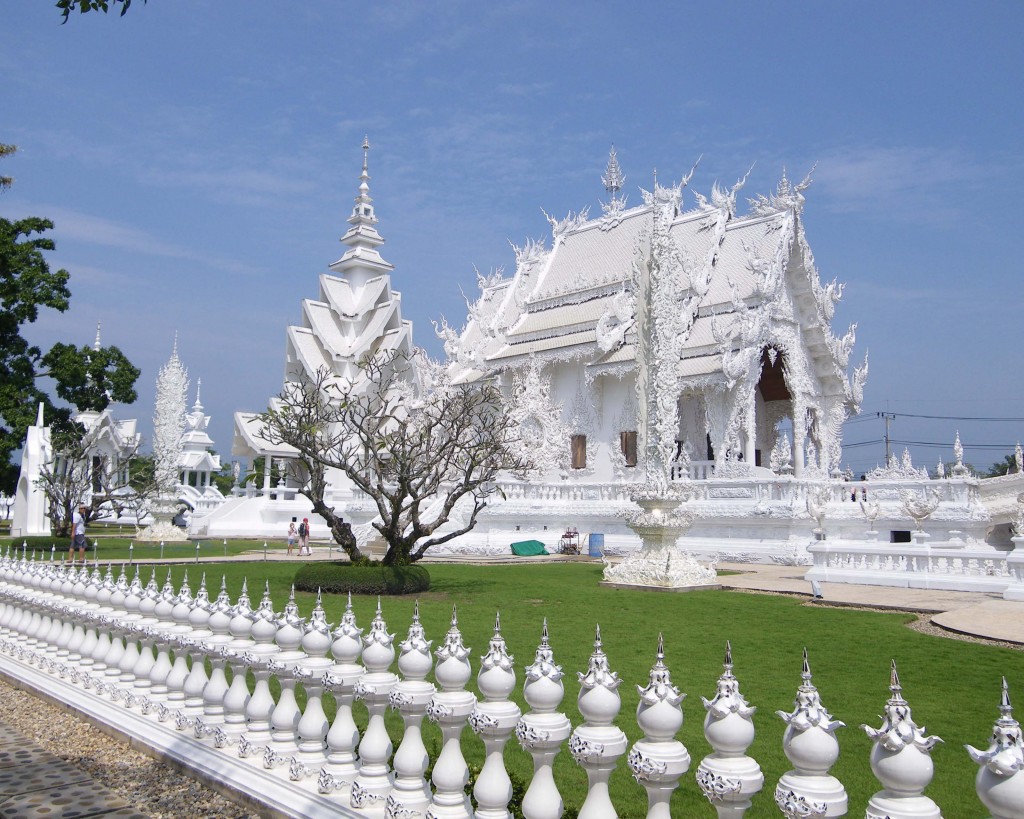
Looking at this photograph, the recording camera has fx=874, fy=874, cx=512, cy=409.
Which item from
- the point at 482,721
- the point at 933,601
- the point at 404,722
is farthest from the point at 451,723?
the point at 933,601

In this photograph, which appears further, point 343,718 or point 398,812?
point 343,718

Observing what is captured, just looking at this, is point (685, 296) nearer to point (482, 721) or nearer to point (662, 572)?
point (662, 572)

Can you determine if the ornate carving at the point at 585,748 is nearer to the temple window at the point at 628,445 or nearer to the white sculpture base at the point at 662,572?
the white sculpture base at the point at 662,572

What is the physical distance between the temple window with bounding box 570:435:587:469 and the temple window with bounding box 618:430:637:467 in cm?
157

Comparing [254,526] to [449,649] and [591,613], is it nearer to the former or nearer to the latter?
[591,613]

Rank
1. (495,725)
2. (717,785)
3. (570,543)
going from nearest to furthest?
(717,785) → (495,725) → (570,543)

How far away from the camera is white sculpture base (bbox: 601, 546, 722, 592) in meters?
14.6

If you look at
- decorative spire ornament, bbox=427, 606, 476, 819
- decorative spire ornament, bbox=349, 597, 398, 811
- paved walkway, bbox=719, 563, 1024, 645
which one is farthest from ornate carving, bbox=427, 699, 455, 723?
paved walkway, bbox=719, 563, 1024, 645

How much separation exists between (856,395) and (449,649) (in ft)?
→ 95.0

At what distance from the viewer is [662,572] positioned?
14.7 meters

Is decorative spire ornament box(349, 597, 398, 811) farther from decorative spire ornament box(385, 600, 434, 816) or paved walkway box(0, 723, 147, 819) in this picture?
paved walkway box(0, 723, 147, 819)

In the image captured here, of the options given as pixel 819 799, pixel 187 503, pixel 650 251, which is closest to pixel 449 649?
pixel 819 799

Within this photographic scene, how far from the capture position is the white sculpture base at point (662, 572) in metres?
14.6

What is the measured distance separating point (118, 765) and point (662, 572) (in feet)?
34.7
